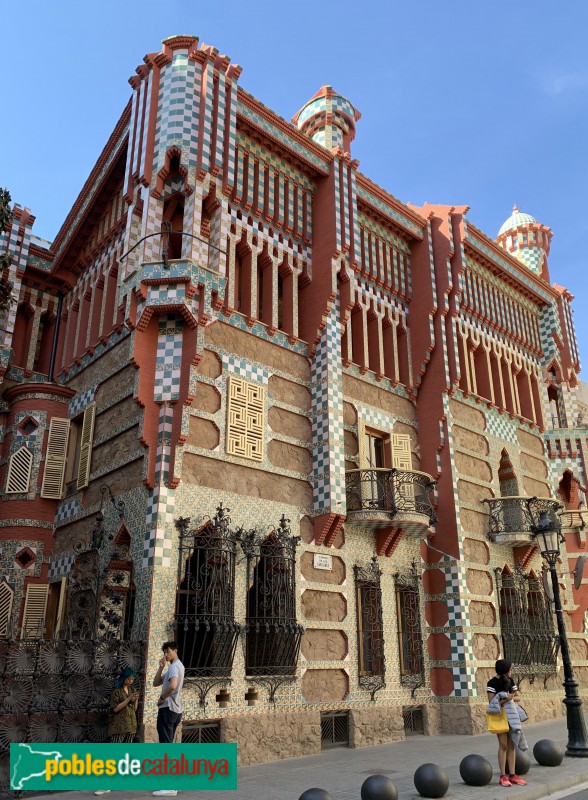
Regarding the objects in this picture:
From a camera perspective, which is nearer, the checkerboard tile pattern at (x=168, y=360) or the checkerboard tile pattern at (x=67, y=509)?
the checkerboard tile pattern at (x=168, y=360)

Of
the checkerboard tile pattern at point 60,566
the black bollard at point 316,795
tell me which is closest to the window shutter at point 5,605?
the checkerboard tile pattern at point 60,566

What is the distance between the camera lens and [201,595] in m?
10.8

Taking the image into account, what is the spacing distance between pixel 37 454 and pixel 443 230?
10909 mm

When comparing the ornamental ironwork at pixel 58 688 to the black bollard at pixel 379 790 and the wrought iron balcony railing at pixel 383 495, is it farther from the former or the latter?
the wrought iron balcony railing at pixel 383 495

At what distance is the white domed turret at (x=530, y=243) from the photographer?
74.8 ft

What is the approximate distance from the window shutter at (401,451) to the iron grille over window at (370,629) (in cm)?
242

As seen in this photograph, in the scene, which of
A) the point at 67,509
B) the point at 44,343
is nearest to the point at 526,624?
the point at 67,509

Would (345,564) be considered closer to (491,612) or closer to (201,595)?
(201,595)

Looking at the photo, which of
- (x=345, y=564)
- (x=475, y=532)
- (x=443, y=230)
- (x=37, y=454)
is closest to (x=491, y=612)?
(x=475, y=532)

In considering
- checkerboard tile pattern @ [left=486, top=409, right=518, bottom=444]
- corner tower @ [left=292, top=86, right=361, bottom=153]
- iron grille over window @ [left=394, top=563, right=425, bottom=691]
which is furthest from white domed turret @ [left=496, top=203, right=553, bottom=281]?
iron grille over window @ [left=394, top=563, right=425, bottom=691]

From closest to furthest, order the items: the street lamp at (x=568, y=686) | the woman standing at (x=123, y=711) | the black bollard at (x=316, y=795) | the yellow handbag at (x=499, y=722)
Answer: the black bollard at (x=316, y=795) → the yellow handbag at (x=499, y=722) → the woman standing at (x=123, y=711) → the street lamp at (x=568, y=686)

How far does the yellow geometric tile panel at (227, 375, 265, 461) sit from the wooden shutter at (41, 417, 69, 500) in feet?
13.3

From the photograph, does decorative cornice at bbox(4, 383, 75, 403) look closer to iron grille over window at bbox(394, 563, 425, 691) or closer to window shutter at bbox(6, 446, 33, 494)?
window shutter at bbox(6, 446, 33, 494)

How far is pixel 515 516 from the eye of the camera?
55.3ft
